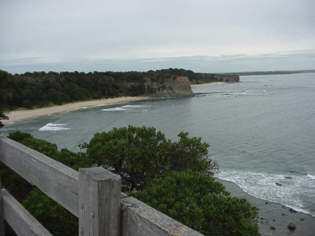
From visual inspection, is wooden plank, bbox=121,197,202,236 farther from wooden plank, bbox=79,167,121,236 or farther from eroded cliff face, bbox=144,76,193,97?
eroded cliff face, bbox=144,76,193,97

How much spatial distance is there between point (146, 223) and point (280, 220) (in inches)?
766

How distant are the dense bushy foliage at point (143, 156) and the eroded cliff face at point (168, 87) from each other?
3887 inches

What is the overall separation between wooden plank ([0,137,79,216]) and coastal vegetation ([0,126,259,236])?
19.3ft

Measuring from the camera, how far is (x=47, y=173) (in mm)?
2254

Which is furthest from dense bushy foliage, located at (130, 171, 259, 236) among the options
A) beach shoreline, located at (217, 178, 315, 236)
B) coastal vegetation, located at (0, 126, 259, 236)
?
beach shoreline, located at (217, 178, 315, 236)

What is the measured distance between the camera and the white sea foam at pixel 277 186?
833 inches

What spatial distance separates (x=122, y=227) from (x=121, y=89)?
375 feet

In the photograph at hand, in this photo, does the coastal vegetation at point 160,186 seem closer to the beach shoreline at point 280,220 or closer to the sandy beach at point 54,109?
the beach shoreline at point 280,220

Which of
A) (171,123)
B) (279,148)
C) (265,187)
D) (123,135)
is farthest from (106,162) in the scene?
(171,123)

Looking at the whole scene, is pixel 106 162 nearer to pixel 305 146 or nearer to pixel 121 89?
pixel 305 146

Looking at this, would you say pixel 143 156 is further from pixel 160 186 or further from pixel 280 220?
pixel 280 220

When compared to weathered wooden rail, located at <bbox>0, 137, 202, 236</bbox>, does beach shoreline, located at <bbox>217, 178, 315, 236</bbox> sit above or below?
A: below

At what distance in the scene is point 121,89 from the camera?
376 feet

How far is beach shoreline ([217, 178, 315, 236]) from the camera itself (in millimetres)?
17500
